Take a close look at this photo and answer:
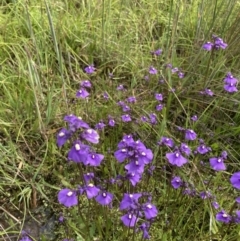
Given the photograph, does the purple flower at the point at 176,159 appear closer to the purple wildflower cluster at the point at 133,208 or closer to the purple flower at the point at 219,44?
the purple wildflower cluster at the point at 133,208

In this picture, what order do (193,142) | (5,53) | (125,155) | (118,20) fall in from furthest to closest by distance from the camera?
(118,20) < (5,53) < (193,142) < (125,155)

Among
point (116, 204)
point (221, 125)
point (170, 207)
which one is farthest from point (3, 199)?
point (221, 125)

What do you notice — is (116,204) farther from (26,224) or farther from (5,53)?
(5,53)

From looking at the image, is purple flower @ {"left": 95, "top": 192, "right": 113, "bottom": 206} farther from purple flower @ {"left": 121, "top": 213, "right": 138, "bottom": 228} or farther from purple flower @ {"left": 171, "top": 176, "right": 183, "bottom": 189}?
purple flower @ {"left": 171, "top": 176, "right": 183, "bottom": 189}

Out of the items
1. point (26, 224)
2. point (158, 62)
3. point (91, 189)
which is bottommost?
point (26, 224)

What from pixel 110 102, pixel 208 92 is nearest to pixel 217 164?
pixel 208 92

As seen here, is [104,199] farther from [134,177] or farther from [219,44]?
[219,44]
